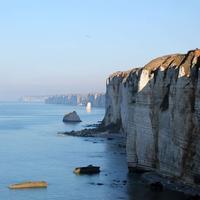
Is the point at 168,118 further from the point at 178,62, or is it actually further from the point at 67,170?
the point at 67,170

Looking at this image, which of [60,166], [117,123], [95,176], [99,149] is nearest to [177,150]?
[95,176]

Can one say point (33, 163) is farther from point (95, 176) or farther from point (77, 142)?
point (77, 142)

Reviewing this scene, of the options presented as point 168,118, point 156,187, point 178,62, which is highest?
point 178,62

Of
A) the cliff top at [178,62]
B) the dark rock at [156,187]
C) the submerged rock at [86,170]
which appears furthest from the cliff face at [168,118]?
the submerged rock at [86,170]

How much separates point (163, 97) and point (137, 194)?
533 inches

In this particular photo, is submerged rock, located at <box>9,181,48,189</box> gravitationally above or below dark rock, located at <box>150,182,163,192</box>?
below

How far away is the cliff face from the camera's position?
53.8 metres

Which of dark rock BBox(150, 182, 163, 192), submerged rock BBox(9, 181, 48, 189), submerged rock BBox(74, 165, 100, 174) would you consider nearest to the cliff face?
dark rock BBox(150, 182, 163, 192)

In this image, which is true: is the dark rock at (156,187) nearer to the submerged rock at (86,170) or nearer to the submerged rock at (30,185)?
the submerged rock at (30,185)

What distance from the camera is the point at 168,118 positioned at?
59.6 meters

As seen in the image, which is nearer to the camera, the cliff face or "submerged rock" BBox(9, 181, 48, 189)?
the cliff face

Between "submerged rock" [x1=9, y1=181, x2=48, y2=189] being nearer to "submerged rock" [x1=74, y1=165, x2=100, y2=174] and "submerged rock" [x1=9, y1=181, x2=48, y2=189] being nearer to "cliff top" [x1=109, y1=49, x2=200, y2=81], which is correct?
"submerged rock" [x1=74, y1=165, x2=100, y2=174]

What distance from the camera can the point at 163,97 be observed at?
63.2 m

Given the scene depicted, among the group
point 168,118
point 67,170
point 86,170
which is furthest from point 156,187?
point 67,170
